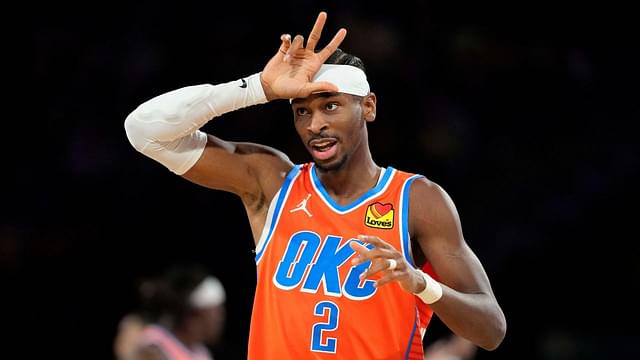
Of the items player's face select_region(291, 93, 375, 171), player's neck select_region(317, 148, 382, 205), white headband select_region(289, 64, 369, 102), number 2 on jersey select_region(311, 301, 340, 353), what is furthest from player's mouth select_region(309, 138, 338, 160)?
number 2 on jersey select_region(311, 301, 340, 353)

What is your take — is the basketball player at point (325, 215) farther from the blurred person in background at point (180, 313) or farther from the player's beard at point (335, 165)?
the blurred person in background at point (180, 313)

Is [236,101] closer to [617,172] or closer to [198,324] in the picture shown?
[198,324]

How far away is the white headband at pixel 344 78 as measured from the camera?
12.6 feet

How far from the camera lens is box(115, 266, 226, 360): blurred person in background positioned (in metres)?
5.16

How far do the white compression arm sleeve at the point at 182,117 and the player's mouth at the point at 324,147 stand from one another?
0.30 m

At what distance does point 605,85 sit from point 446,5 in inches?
61.6

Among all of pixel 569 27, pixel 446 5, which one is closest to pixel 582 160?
pixel 569 27

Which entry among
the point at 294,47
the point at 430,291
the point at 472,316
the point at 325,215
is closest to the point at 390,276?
the point at 430,291

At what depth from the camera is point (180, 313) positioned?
524 cm

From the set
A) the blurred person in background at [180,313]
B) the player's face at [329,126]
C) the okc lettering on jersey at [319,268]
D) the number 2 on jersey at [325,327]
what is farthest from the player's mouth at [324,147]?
the blurred person in background at [180,313]

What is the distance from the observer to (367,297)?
12.0 feet

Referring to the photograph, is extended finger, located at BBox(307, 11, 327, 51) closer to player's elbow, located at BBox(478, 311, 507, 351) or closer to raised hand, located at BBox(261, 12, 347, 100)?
raised hand, located at BBox(261, 12, 347, 100)

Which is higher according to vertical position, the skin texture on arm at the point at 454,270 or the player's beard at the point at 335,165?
the player's beard at the point at 335,165

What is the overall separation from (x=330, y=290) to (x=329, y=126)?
2.09 feet
